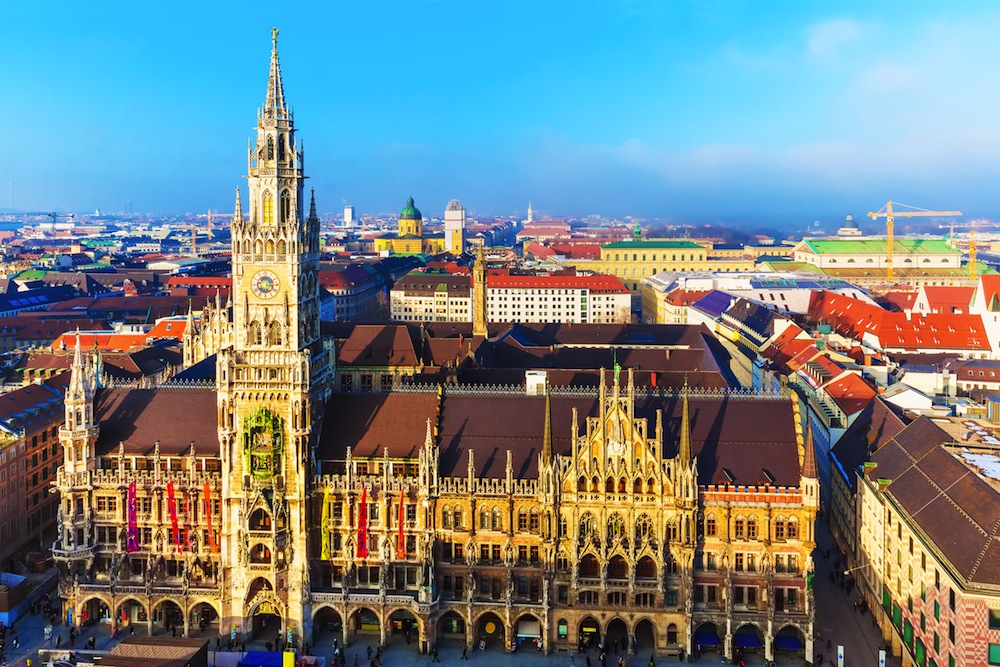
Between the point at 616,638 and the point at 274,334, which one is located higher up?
the point at 274,334

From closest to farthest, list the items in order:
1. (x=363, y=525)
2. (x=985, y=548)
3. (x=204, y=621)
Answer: (x=985, y=548), (x=363, y=525), (x=204, y=621)

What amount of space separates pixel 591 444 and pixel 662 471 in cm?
572

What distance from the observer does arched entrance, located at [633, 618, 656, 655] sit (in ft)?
247

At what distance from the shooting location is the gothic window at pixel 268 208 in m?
78.1

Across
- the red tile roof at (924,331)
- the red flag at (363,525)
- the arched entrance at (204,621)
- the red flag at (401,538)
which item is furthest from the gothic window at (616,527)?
the red tile roof at (924,331)

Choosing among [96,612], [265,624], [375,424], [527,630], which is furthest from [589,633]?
[96,612]

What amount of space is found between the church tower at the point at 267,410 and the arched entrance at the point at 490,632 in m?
13.5

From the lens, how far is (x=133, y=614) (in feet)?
263

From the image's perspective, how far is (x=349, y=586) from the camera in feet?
255

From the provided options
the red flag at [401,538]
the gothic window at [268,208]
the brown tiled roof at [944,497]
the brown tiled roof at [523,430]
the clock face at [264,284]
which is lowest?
the red flag at [401,538]

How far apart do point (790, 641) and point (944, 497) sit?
15618mm

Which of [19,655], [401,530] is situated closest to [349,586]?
[401,530]

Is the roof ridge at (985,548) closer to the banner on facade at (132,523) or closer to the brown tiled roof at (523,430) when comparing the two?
the brown tiled roof at (523,430)

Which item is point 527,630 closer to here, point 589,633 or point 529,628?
point 529,628
